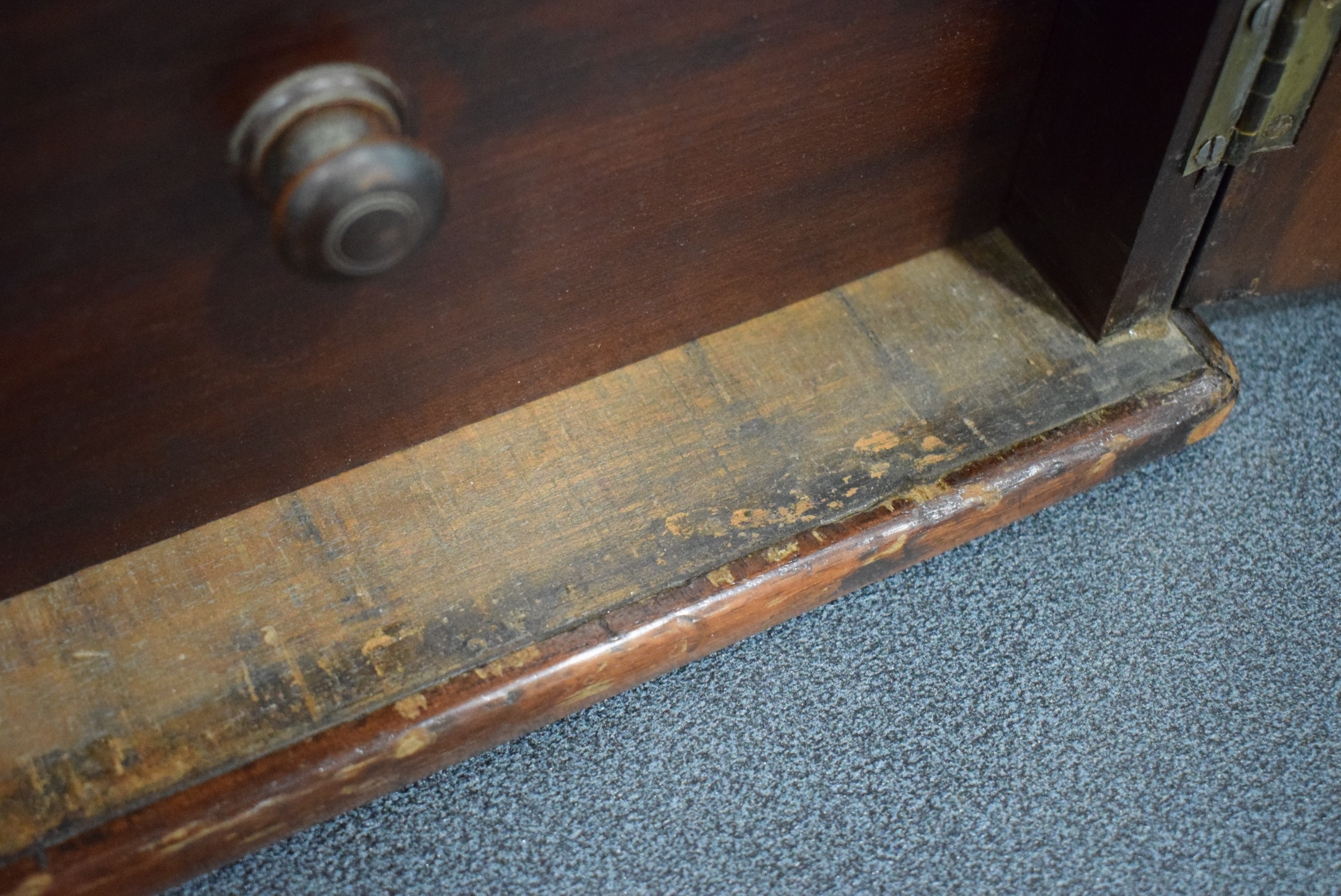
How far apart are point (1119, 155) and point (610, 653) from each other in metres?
0.44

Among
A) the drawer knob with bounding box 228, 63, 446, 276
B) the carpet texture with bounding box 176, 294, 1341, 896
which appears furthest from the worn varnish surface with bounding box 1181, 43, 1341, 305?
the drawer knob with bounding box 228, 63, 446, 276

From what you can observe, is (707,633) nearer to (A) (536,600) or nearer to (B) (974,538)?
(A) (536,600)

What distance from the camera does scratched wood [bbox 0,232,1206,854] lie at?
0.73 metres

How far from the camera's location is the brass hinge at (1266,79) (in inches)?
27.7

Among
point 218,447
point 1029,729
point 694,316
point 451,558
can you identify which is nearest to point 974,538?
point 1029,729

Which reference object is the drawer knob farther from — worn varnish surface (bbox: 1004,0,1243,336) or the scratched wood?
worn varnish surface (bbox: 1004,0,1243,336)

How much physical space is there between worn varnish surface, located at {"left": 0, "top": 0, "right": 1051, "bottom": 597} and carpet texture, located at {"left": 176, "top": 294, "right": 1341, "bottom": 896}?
22cm

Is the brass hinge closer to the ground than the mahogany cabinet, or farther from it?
farther from it

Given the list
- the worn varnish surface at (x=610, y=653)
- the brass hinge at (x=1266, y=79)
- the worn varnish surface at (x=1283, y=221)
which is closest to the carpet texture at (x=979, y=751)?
the worn varnish surface at (x=610, y=653)

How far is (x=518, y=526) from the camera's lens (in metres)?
0.81

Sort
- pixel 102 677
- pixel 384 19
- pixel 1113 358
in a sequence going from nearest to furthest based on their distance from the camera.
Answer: pixel 384 19 < pixel 102 677 < pixel 1113 358

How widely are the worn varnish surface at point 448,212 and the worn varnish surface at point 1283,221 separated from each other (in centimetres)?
15

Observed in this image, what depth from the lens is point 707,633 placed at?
0.79 metres

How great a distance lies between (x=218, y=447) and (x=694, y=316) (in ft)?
1.06
